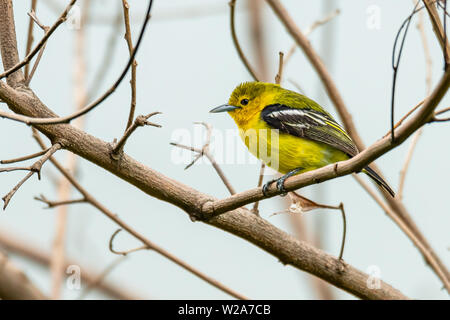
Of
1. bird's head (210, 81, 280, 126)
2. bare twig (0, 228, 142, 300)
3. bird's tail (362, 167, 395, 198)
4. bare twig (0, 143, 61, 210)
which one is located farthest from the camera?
bare twig (0, 228, 142, 300)

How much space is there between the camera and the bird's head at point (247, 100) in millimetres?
5469

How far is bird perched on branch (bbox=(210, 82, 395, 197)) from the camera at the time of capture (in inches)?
181

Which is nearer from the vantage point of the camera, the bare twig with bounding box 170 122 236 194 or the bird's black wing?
the bare twig with bounding box 170 122 236 194

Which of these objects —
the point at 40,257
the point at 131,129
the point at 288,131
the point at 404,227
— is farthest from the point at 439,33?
the point at 40,257

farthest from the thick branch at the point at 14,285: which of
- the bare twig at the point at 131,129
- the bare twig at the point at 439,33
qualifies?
the bare twig at the point at 439,33

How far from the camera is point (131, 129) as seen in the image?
9.76 ft

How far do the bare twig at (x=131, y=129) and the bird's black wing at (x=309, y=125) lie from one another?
1922 mm

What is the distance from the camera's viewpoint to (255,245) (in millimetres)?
3953

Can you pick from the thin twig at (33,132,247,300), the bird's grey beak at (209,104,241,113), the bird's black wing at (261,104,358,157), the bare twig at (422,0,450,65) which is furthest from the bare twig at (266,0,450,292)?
the bare twig at (422,0,450,65)

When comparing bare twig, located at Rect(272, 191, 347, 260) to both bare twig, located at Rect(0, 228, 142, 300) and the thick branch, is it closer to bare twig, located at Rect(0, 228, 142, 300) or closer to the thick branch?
the thick branch

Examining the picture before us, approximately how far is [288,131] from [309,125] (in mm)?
190
